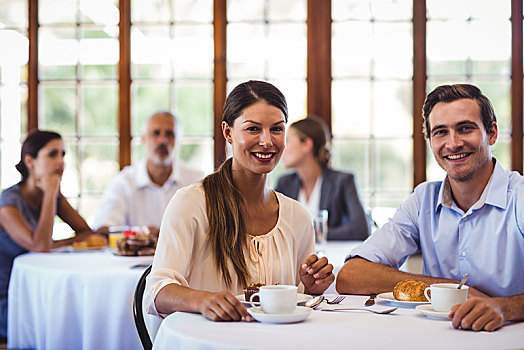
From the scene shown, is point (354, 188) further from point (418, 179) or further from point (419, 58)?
point (419, 58)

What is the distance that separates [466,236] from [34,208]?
8.53ft

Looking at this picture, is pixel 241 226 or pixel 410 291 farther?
pixel 241 226

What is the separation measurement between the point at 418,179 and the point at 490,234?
10.3 feet

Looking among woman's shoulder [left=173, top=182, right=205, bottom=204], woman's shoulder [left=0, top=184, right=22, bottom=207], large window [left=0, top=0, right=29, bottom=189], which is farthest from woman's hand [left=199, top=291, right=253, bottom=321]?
large window [left=0, top=0, right=29, bottom=189]

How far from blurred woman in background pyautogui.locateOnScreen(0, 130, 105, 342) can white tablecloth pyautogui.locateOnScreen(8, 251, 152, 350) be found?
33 centimetres

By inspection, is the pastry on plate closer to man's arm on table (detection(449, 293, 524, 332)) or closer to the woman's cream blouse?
the woman's cream blouse

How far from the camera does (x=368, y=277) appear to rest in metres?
2.21

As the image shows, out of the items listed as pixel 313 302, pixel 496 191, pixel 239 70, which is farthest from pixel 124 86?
pixel 313 302

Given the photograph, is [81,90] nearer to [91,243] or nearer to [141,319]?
[91,243]

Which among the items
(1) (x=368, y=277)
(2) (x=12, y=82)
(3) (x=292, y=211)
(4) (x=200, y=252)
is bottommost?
(1) (x=368, y=277)

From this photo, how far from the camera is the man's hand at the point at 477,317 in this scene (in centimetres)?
154

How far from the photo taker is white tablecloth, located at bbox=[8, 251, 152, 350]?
9.29 feet

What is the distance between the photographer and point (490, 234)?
7.19 ft

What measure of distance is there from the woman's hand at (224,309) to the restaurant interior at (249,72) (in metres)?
3.54
